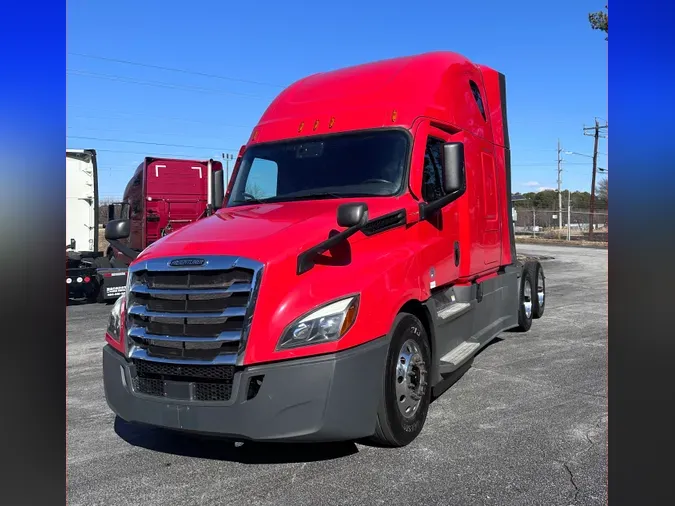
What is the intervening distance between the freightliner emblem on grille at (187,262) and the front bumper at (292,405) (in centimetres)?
80

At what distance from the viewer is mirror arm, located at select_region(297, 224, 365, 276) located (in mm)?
3836

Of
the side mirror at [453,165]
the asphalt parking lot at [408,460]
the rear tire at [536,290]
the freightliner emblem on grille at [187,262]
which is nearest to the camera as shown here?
the asphalt parking lot at [408,460]

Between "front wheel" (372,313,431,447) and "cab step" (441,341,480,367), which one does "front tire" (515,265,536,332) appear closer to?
"cab step" (441,341,480,367)

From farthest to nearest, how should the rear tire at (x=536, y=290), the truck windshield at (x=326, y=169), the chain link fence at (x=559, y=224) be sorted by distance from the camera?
the chain link fence at (x=559, y=224) → the rear tire at (x=536, y=290) → the truck windshield at (x=326, y=169)

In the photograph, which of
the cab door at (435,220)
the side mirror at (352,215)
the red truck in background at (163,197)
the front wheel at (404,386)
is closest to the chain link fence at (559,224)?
the red truck in background at (163,197)

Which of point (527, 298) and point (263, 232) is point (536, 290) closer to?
point (527, 298)

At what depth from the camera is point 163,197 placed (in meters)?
16.0

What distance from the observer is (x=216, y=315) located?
3744 mm

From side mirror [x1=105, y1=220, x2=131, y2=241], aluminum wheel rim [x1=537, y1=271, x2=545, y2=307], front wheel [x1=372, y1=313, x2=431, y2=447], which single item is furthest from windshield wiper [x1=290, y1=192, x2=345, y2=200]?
aluminum wheel rim [x1=537, y1=271, x2=545, y2=307]

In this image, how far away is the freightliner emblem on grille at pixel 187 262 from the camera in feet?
12.5

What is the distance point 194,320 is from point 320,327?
0.89 meters

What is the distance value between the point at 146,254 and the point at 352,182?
6.47ft

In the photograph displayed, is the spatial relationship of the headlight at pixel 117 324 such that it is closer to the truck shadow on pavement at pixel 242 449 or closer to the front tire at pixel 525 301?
the truck shadow on pavement at pixel 242 449
